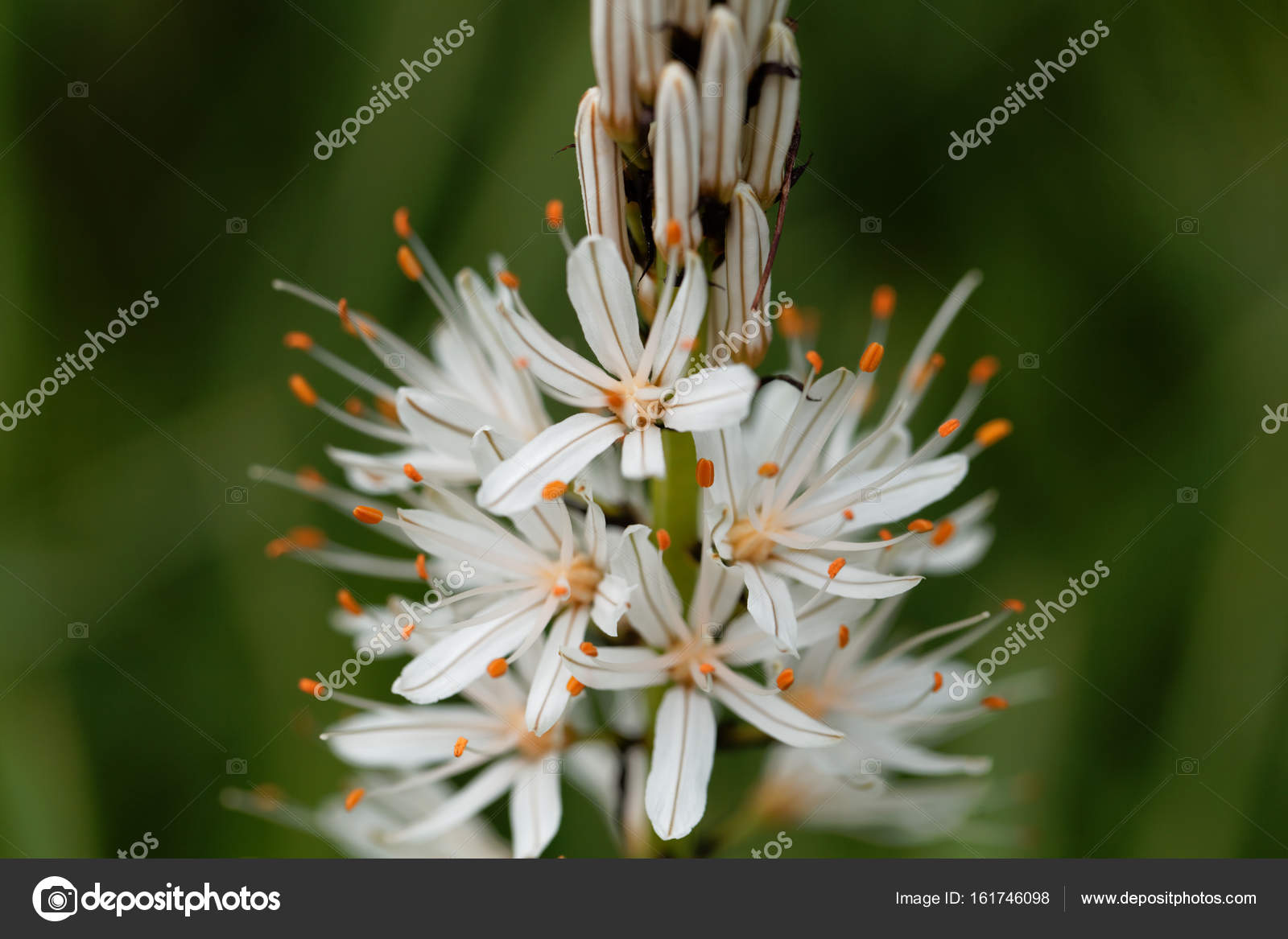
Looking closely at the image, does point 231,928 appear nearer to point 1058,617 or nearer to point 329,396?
point 329,396

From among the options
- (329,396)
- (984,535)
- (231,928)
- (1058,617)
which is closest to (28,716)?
(231,928)

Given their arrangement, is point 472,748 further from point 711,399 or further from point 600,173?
point 600,173

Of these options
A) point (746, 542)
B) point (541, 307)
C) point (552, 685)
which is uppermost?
point (541, 307)

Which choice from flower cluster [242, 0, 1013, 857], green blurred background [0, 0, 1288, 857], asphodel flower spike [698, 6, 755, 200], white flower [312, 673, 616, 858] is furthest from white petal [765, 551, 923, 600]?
green blurred background [0, 0, 1288, 857]

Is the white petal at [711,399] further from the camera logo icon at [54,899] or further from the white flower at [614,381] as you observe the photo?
the camera logo icon at [54,899]

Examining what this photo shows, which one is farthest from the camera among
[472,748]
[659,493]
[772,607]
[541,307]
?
[541,307]

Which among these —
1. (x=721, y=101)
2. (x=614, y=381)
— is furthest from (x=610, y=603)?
(x=721, y=101)

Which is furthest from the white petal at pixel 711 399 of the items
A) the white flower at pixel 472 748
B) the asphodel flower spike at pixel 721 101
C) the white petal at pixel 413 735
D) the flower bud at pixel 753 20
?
the white petal at pixel 413 735
